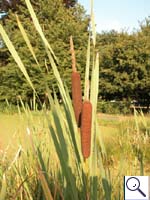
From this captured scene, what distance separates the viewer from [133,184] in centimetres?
70

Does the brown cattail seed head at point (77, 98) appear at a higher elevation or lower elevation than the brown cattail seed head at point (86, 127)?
higher

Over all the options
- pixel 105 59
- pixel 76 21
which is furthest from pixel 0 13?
pixel 105 59

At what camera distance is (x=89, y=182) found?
698mm

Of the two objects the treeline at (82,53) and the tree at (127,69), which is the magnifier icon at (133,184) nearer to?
the treeline at (82,53)

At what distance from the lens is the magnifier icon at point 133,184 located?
69 centimetres

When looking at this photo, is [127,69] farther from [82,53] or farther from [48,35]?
[48,35]

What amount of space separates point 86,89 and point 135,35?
24288mm

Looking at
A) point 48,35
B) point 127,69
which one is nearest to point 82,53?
point 48,35

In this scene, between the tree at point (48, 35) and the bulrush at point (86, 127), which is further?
the tree at point (48, 35)

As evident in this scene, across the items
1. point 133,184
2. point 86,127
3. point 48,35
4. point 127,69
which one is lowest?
point 127,69

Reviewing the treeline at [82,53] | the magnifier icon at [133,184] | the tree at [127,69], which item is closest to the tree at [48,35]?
the treeline at [82,53]

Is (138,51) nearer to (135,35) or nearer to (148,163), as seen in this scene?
(135,35)

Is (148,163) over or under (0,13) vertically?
under

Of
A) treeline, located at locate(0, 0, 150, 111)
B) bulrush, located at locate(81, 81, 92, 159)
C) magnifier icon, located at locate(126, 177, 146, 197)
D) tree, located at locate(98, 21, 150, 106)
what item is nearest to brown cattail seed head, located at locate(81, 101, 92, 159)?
bulrush, located at locate(81, 81, 92, 159)
